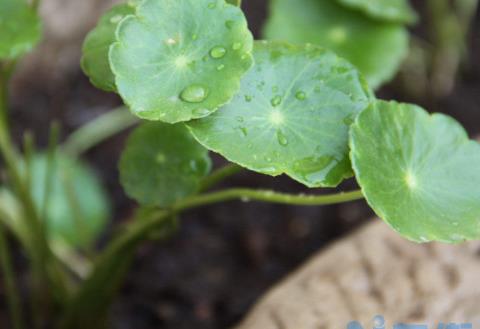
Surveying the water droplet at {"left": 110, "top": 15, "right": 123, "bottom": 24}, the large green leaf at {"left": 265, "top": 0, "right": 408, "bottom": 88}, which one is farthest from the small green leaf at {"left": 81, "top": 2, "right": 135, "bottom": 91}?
the large green leaf at {"left": 265, "top": 0, "right": 408, "bottom": 88}

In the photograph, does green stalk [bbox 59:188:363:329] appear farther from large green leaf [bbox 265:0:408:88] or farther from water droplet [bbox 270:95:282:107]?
large green leaf [bbox 265:0:408:88]

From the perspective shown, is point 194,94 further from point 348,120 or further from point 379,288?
point 379,288

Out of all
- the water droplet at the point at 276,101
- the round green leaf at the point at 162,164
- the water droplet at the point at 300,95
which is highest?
the water droplet at the point at 276,101

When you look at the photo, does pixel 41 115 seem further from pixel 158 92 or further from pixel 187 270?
pixel 158 92

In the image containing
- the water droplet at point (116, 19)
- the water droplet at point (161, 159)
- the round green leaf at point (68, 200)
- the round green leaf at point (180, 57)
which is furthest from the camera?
the round green leaf at point (68, 200)

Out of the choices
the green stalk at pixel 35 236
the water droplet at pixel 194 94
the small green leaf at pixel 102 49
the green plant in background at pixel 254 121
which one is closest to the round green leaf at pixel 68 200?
the green stalk at pixel 35 236

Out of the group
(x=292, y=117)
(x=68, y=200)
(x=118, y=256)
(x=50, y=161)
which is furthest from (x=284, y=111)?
(x=68, y=200)

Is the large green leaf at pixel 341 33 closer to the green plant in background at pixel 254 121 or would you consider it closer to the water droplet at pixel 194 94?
the green plant in background at pixel 254 121
